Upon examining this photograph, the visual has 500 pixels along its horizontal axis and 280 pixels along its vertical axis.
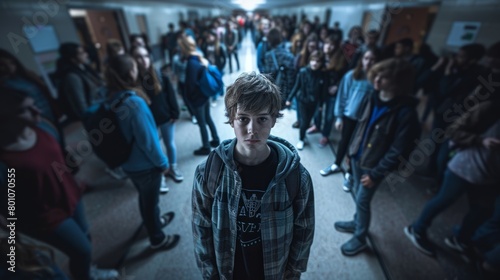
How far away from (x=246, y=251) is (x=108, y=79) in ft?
5.60

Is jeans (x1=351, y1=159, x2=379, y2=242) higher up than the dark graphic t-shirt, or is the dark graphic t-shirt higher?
the dark graphic t-shirt

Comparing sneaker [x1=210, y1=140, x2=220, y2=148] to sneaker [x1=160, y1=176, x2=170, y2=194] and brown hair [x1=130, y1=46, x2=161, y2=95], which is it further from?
brown hair [x1=130, y1=46, x2=161, y2=95]

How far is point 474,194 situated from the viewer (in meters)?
1.96

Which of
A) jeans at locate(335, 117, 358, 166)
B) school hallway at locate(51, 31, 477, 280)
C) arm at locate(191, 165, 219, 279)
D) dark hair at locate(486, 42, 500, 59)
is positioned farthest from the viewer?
dark hair at locate(486, 42, 500, 59)

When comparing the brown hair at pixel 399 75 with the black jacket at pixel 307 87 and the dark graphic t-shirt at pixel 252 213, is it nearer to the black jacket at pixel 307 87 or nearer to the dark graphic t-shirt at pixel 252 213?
the black jacket at pixel 307 87

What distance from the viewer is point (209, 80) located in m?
1.99

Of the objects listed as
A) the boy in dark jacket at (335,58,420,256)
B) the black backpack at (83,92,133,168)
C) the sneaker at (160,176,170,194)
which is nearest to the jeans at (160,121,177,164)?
the sneaker at (160,176,170,194)

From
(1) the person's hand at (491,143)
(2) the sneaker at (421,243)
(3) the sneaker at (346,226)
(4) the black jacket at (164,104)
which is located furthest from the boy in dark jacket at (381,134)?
(4) the black jacket at (164,104)

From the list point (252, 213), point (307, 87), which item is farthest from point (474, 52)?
point (252, 213)

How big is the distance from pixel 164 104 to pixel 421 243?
3148mm

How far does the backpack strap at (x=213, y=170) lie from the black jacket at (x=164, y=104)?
141 centimetres

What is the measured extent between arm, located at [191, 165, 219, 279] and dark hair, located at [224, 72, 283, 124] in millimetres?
395

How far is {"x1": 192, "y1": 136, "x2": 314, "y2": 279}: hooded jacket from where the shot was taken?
0.97 metres

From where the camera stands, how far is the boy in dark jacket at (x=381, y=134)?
1.56 metres
